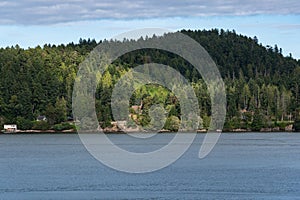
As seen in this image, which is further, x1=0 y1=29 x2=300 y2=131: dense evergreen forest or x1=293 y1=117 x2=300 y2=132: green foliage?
x1=293 y1=117 x2=300 y2=132: green foliage

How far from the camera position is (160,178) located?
62719mm

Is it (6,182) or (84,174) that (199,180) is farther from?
(6,182)

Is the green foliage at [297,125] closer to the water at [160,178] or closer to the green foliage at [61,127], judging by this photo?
the green foliage at [61,127]

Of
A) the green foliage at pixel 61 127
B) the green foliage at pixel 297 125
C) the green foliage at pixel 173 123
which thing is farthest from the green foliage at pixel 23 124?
the green foliage at pixel 297 125

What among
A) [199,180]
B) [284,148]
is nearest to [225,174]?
[199,180]

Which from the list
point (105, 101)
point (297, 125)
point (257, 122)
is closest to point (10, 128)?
point (105, 101)

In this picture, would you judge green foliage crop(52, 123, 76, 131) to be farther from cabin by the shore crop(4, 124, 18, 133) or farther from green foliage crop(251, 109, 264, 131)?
green foliage crop(251, 109, 264, 131)

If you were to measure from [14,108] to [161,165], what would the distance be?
99.3 meters

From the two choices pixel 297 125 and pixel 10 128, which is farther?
pixel 297 125

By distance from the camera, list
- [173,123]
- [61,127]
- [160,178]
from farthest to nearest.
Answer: [61,127] < [173,123] < [160,178]

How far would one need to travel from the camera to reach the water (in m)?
52.6

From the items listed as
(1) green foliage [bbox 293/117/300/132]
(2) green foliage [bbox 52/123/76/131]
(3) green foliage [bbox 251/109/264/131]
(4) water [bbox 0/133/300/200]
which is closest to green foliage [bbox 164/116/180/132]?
(3) green foliage [bbox 251/109/264/131]

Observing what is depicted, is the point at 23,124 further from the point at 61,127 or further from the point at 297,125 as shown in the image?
the point at 297,125

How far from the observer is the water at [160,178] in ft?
172
